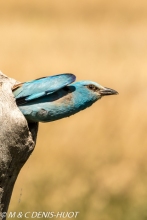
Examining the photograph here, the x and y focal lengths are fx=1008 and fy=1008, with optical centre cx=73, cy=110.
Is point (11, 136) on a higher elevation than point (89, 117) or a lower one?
higher

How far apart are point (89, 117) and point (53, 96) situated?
4730 millimetres

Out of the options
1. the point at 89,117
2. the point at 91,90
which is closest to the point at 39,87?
the point at 91,90

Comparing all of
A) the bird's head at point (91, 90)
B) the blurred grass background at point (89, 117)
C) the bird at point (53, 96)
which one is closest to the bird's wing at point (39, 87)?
the bird at point (53, 96)

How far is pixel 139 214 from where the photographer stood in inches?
390

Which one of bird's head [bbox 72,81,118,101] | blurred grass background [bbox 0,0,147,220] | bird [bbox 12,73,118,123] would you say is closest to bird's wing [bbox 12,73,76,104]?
bird [bbox 12,73,118,123]

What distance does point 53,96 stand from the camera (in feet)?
23.2

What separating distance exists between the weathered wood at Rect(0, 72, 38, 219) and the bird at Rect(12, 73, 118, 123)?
3.7 inches

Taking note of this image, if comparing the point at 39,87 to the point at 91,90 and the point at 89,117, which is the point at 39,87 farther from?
the point at 89,117

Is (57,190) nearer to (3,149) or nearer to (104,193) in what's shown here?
(104,193)

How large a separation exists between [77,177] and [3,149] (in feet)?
12.4

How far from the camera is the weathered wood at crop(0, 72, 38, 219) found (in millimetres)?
6711

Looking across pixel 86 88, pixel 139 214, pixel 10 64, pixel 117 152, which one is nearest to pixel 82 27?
pixel 10 64

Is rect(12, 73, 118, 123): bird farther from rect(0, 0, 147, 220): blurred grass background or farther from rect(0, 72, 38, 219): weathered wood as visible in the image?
rect(0, 0, 147, 220): blurred grass background

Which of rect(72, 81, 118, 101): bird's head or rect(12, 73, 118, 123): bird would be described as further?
rect(72, 81, 118, 101): bird's head
